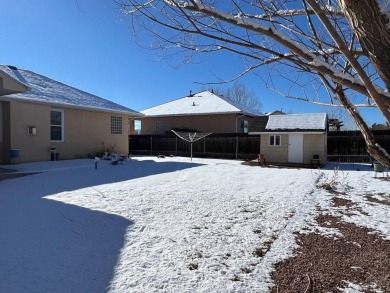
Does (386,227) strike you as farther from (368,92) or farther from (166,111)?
(166,111)

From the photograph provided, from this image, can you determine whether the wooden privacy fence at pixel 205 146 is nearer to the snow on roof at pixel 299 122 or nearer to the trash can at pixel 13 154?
the snow on roof at pixel 299 122

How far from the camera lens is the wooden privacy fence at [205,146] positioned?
2153 centimetres

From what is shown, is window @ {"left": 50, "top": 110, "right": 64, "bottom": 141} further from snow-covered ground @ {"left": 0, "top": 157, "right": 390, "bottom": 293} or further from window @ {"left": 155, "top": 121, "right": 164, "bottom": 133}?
window @ {"left": 155, "top": 121, "right": 164, "bottom": 133}

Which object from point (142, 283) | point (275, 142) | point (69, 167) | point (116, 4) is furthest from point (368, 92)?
point (275, 142)

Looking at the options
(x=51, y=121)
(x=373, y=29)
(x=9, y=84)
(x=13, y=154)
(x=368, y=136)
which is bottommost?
(x=13, y=154)

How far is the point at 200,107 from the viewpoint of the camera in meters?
27.7

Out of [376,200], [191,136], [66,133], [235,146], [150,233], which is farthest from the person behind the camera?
[235,146]

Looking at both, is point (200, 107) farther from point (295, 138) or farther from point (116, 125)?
point (295, 138)

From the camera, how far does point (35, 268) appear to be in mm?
3393

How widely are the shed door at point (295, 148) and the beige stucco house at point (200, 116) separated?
7.57 metres

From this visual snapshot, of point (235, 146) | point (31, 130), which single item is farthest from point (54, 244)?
point (235, 146)

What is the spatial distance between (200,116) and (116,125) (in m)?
9.95

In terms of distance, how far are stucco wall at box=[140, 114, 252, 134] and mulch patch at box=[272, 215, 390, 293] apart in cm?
2116

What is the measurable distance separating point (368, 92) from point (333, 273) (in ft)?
7.75
